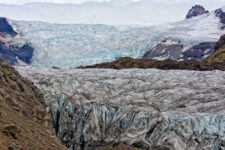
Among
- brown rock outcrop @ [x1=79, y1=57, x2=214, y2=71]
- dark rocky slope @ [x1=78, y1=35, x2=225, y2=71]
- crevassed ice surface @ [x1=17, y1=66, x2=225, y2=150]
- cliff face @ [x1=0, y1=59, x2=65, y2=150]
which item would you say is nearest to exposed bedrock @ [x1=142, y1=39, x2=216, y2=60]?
dark rocky slope @ [x1=78, y1=35, x2=225, y2=71]

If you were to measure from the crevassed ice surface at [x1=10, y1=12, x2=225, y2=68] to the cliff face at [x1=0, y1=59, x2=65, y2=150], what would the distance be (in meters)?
98.6

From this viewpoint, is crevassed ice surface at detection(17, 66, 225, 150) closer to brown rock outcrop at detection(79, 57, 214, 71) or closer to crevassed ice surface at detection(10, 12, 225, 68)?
brown rock outcrop at detection(79, 57, 214, 71)

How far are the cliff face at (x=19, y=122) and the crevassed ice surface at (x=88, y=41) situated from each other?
323ft

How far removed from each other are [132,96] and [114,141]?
7893 mm

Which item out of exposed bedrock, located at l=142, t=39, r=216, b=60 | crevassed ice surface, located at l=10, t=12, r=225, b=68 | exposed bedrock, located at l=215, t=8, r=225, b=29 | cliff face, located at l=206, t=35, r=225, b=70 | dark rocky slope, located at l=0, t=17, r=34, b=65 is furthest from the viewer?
exposed bedrock, located at l=215, t=8, r=225, b=29

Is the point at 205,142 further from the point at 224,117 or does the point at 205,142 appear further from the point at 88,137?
the point at 88,137

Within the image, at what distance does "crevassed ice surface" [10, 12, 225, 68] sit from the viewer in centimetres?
13038

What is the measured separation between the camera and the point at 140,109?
30.8m

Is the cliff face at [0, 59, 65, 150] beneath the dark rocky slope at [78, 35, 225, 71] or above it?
above

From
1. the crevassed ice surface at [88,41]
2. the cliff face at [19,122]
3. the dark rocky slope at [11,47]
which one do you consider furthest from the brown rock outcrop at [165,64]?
the dark rocky slope at [11,47]

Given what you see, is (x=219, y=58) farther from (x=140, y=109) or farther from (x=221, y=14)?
(x=221, y=14)

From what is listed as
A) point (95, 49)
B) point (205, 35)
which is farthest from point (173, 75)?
point (205, 35)

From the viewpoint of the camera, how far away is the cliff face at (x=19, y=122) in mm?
13523

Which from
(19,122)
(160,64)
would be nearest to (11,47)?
(160,64)
